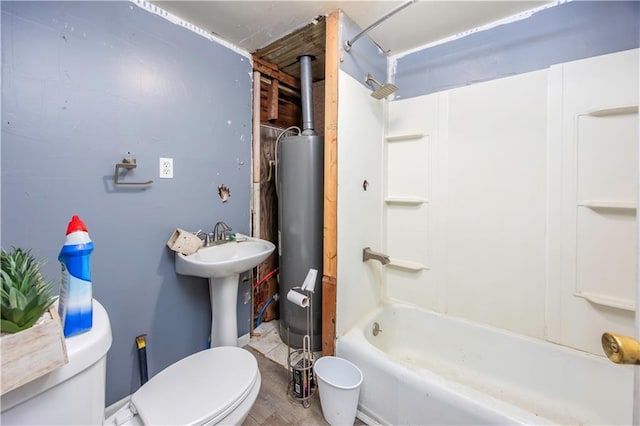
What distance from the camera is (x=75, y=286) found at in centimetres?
62

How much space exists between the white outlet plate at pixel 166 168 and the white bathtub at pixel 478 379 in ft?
4.52

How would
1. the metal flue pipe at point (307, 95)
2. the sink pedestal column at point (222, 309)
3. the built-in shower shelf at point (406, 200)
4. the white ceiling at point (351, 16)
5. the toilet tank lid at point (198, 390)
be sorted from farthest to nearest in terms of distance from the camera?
1. the metal flue pipe at point (307, 95)
2. the built-in shower shelf at point (406, 200)
3. the sink pedestal column at point (222, 309)
4. the white ceiling at point (351, 16)
5. the toilet tank lid at point (198, 390)

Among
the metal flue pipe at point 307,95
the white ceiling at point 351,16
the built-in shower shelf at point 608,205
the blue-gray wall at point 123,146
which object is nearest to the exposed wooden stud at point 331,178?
the white ceiling at point 351,16

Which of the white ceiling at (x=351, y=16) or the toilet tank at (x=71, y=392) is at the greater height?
the white ceiling at (x=351, y=16)

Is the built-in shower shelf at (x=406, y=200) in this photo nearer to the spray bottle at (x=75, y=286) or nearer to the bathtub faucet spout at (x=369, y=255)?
the bathtub faucet spout at (x=369, y=255)

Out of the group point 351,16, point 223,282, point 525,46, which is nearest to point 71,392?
point 223,282

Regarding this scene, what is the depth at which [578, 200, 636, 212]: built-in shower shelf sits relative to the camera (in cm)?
118

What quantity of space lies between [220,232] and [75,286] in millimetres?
1112

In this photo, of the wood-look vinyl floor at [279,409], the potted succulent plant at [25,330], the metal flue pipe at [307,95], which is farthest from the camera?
the metal flue pipe at [307,95]

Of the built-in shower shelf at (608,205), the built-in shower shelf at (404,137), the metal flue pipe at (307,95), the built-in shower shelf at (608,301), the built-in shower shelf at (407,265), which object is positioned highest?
the metal flue pipe at (307,95)

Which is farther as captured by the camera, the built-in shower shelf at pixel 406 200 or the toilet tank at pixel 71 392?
the built-in shower shelf at pixel 406 200

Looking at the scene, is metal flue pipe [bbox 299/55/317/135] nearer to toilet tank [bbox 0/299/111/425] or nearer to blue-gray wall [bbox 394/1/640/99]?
blue-gray wall [bbox 394/1/640/99]

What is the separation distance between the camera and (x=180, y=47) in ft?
4.87

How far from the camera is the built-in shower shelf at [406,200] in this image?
1.78 metres
